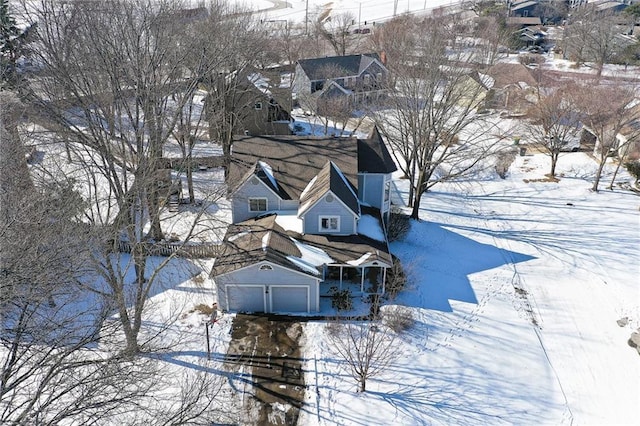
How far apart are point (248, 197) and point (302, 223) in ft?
10.4

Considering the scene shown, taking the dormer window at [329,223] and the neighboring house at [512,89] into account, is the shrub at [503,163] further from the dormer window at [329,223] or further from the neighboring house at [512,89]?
the dormer window at [329,223]

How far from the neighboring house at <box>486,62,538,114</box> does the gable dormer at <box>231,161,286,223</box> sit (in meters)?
34.5

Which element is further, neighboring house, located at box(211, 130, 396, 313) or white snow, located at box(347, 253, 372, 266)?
white snow, located at box(347, 253, 372, 266)

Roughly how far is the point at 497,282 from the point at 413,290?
454 centimetres

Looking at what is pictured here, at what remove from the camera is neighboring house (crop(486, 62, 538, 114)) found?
51447 mm

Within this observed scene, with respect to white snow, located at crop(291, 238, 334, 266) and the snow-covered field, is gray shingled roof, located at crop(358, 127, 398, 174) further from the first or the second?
white snow, located at crop(291, 238, 334, 266)

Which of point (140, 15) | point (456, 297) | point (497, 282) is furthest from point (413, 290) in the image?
point (140, 15)

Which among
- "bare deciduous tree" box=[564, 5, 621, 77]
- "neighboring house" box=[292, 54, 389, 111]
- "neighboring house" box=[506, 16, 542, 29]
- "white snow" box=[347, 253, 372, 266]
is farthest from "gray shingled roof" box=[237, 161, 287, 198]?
"neighboring house" box=[506, 16, 542, 29]

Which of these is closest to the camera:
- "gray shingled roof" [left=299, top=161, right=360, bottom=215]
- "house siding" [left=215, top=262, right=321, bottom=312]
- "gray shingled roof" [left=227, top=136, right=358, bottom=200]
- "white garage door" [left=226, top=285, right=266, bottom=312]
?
"house siding" [left=215, top=262, right=321, bottom=312]

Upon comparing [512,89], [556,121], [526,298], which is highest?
[512,89]

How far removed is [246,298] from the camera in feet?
69.6

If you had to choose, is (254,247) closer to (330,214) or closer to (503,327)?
(330,214)

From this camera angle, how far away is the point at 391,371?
1838cm

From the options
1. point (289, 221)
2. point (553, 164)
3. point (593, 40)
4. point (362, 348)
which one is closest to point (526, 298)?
point (362, 348)
